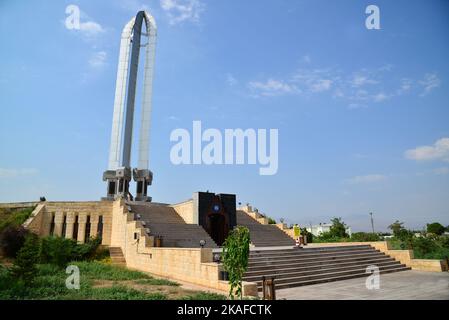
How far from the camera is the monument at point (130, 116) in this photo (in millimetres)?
31531

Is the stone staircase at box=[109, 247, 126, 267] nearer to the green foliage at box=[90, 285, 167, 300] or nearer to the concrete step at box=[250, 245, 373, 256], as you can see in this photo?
the green foliage at box=[90, 285, 167, 300]

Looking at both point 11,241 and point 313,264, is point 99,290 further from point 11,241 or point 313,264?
point 11,241

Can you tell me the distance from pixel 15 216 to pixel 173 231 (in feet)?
44.0

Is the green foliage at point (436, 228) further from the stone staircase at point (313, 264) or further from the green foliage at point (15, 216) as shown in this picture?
the green foliage at point (15, 216)

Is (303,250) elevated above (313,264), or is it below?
above

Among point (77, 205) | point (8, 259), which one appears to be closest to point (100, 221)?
point (77, 205)

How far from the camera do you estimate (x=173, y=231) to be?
19828 millimetres

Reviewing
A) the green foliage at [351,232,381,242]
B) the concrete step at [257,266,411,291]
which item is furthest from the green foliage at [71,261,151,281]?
the green foliage at [351,232,381,242]

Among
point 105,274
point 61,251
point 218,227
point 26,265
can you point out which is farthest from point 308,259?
point 61,251

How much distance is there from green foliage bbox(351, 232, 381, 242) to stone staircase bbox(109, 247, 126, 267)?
57.7ft

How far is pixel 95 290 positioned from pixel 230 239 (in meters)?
5.63

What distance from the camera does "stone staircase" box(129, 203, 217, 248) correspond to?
18.6 meters
